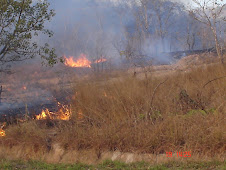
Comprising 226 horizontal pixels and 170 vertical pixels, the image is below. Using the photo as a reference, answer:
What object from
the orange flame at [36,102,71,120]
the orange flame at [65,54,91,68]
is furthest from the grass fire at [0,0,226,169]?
the orange flame at [65,54,91,68]

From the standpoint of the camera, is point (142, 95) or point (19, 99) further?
point (19, 99)

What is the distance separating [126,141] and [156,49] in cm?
3044

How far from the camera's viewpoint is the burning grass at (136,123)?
214 inches

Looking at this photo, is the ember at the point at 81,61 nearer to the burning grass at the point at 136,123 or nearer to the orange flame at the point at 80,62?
the orange flame at the point at 80,62

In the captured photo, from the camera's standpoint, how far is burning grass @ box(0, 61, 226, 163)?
5.43 meters

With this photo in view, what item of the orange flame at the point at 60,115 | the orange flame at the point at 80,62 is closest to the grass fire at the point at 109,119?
the orange flame at the point at 60,115

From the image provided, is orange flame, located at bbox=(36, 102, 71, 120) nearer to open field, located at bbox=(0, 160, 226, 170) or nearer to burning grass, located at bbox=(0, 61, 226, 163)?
burning grass, located at bbox=(0, 61, 226, 163)

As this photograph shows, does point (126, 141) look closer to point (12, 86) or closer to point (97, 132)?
point (97, 132)

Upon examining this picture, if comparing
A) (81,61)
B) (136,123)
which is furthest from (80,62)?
(136,123)

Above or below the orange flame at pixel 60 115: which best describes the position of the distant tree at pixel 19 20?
above

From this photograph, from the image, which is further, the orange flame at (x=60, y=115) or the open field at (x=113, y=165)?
the orange flame at (x=60, y=115)

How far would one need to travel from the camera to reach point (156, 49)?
116ft

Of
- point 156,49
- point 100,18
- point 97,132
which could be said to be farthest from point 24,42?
point 100,18

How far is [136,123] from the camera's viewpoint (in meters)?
6.16
